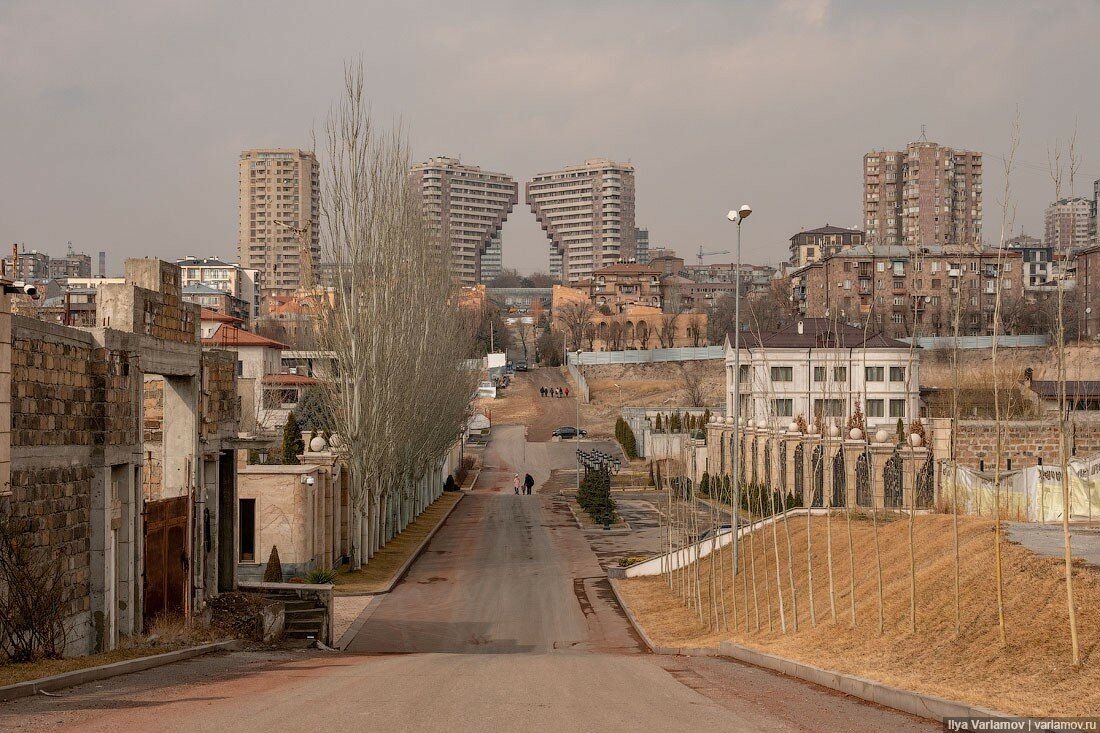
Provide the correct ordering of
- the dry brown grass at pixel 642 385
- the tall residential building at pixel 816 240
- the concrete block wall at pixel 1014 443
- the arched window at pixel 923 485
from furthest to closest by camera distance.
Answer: the tall residential building at pixel 816 240 < the dry brown grass at pixel 642 385 < the arched window at pixel 923 485 < the concrete block wall at pixel 1014 443

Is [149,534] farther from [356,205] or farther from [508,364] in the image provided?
[508,364]

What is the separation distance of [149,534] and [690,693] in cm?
1022

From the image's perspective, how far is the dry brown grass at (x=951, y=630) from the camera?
11.0m

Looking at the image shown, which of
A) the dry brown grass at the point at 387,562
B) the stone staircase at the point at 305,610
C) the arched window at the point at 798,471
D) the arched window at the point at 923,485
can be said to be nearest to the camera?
the stone staircase at the point at 305,610

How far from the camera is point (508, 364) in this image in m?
144

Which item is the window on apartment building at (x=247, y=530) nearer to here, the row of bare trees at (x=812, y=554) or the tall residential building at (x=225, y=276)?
the row of bare trees at (x=812, y=554)

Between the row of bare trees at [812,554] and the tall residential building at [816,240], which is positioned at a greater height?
the tall residential building at [816,240]

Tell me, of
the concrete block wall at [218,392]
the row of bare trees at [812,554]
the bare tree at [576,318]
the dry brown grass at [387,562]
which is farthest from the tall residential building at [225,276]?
the concrete block wall at [218,392]

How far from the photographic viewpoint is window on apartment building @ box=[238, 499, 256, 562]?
30.4 metres

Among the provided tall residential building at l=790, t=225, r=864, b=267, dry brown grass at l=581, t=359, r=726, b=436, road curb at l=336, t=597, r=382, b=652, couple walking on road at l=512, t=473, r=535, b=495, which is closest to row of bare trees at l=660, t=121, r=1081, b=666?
road curb at l=336, t=597, r=382, b=652

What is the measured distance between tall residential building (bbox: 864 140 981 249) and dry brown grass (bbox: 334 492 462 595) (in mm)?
125918

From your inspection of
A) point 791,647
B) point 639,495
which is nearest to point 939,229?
point 639,495

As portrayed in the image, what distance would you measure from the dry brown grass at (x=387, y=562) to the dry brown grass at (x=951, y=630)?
1122cm

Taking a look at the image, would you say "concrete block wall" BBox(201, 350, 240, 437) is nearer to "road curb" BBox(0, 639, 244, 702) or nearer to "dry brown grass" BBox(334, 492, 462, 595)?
"road curb" BBox(0, 639, 244, 702)
